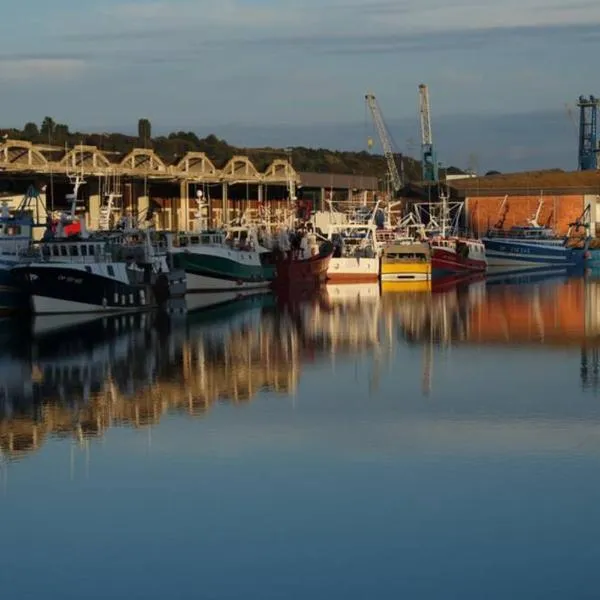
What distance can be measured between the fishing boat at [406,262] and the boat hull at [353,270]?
58 cm

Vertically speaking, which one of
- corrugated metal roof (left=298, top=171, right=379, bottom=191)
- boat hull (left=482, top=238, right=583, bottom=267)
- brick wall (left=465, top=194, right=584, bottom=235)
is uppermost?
corrugated metal roof (left=298, top=171, right=379, bottom=191)

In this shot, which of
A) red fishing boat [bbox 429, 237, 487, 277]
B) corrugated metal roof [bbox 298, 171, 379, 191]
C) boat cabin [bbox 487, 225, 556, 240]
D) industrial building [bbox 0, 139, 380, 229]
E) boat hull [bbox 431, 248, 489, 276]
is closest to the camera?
boat hull [bbox 431, 248, 489, 276]

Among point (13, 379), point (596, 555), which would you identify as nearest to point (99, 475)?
point (596, 555)

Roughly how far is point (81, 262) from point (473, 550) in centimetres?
3287

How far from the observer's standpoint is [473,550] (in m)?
17.4

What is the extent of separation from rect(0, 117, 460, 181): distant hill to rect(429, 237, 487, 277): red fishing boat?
24920 millimetres

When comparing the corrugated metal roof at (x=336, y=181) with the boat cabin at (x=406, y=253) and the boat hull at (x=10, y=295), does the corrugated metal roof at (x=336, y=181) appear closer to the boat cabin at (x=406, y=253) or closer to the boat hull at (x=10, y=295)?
the boat cabin at (x=406, y=253)

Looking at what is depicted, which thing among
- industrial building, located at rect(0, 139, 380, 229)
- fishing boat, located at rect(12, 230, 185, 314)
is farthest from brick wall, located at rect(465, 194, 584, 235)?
fishing boat, located at rect(12, 230, 185, 314)

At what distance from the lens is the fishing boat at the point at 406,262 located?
7406 cm

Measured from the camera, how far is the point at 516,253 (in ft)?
326

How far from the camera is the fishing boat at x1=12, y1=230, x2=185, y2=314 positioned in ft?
157

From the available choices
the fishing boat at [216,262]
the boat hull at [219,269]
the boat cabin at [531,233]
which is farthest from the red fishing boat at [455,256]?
the boat hull at [219,269]

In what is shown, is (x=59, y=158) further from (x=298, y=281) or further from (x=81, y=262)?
(x=81, y=262)

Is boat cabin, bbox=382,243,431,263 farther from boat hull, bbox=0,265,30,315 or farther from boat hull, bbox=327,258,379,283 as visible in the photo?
boat hull, bbox=0,265,30,315
